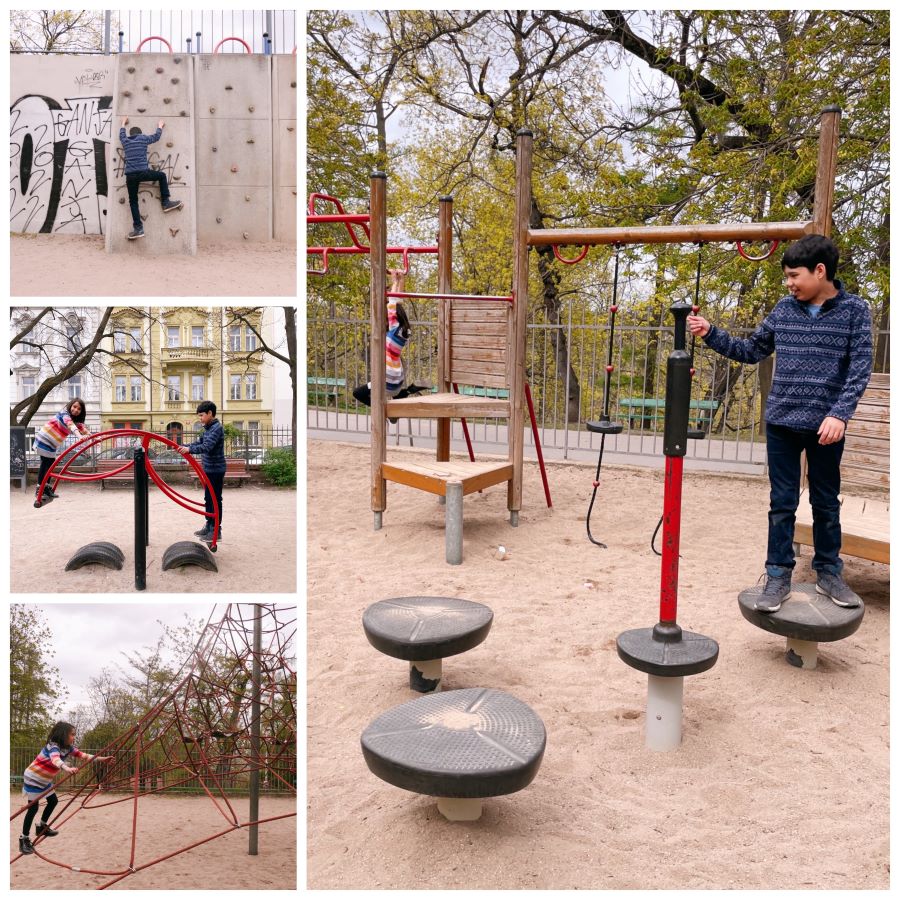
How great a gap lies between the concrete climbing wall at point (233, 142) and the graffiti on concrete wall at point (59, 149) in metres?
1.33

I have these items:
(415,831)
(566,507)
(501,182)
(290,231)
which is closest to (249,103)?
(290,231)

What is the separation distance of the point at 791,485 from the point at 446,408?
126 inches

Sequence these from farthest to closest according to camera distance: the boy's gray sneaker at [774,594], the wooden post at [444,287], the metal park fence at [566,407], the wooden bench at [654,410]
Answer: the wooden bench at [654,410] < the metal park fence at [566,407] < the wooden post at [444,287] < the boy's gray sneaker at [774,594]

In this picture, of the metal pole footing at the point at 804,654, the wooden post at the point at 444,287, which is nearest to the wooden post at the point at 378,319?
the wooden post at the point at 444,287

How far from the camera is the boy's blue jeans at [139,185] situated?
3.61 meters

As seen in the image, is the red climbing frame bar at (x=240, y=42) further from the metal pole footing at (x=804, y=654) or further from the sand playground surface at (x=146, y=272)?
the metal pole footing at (x=804, y=654)

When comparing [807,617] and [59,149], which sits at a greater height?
[59,149]

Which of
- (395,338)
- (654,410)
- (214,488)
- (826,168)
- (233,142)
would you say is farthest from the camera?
(654,410)

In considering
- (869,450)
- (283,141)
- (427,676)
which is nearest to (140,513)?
(427,676)

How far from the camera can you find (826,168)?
525cm

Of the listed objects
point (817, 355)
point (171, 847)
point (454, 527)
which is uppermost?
point (817, 355)

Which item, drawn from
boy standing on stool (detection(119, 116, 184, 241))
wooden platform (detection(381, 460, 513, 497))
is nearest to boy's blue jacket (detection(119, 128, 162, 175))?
boy standing on stool (detection(119, 116, 184, 241))

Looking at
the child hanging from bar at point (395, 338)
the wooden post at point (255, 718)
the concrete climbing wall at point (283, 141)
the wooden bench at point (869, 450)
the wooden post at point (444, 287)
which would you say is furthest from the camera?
the wooden post at point (444, 287)

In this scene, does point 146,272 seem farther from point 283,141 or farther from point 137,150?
point 283,141
